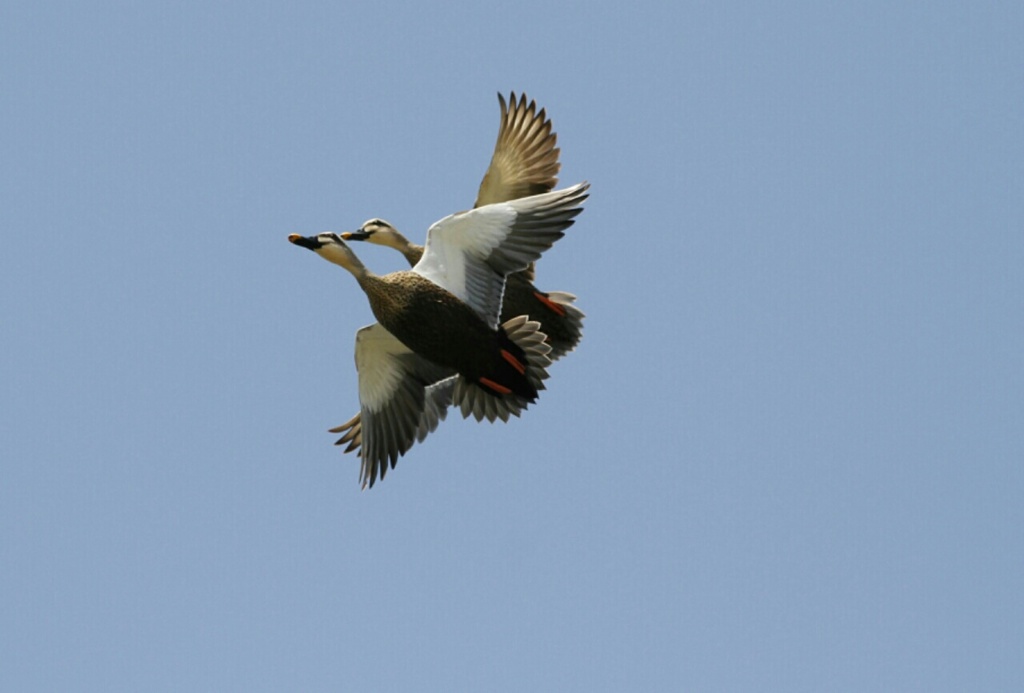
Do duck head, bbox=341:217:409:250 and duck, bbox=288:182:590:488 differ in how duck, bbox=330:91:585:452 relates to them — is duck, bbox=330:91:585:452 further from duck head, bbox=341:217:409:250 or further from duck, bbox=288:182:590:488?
duck, bbox=288:182:590:488

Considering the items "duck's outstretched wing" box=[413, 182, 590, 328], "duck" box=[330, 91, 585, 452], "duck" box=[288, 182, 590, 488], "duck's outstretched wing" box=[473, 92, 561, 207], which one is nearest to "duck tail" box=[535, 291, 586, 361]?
"duck" box=[330, 91, 585, 452]

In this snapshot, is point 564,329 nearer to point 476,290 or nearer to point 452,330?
point 476,290

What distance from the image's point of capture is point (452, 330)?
15.4m

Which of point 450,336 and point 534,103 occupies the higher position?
point 534,103

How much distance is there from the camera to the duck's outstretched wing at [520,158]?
1833 centimetres

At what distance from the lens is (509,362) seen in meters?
15.6

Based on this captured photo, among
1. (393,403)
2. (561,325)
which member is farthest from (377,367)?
(561,325)

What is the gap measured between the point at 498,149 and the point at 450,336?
3.73 metres

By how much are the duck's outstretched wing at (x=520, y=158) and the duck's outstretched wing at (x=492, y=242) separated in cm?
273

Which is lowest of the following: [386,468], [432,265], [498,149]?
[386,468]

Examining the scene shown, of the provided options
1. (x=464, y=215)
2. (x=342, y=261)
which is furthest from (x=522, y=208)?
(x=342, y=261)

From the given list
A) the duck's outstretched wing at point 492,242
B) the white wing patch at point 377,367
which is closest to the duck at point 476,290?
the duck's outstretched wing at point 492,242

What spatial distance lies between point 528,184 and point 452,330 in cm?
334

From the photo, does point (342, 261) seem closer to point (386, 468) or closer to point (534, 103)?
point (386, 468)
